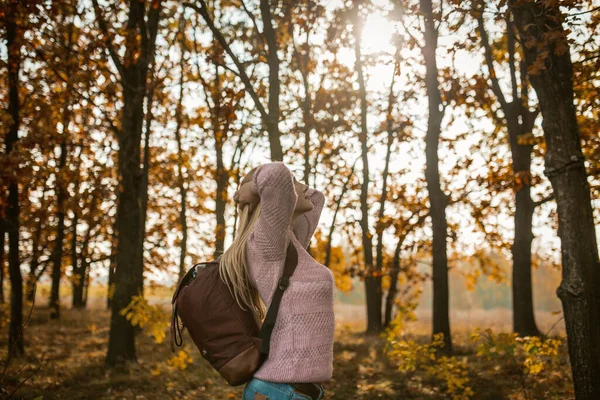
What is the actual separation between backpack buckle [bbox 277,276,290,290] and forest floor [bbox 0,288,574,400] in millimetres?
4755

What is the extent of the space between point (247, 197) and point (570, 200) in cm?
345

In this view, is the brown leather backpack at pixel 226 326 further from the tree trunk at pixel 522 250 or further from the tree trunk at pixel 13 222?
the tree trunk at pixel 522 250

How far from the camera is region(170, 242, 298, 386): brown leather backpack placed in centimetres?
237

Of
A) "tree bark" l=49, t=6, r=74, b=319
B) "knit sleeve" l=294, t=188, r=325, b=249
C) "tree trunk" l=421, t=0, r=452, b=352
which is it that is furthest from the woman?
"tree trunk" l=421, t=0, r=452, b=352

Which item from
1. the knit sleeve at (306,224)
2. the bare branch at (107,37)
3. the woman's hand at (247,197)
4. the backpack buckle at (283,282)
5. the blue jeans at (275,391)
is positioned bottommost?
the blue jeans at (275,391)

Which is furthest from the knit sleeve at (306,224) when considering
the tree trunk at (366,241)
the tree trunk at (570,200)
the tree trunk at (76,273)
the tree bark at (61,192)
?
the tree trunk at (76,273)

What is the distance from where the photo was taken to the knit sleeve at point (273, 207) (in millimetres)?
2424

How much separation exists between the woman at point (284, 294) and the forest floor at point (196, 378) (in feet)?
14.9

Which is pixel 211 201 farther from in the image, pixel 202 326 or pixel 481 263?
pixel 202 326

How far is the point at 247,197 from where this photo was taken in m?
2.62

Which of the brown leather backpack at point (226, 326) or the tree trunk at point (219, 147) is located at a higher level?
the tree trunk at point (219, 147)

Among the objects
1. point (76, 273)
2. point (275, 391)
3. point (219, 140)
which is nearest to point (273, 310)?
point (275, 391)

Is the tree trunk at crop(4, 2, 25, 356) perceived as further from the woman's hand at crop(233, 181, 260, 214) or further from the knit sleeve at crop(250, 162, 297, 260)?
the knit sleeve at crop(250, 162, 297, 260)

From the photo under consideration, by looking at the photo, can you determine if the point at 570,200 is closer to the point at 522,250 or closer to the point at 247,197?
the point at 247,197
